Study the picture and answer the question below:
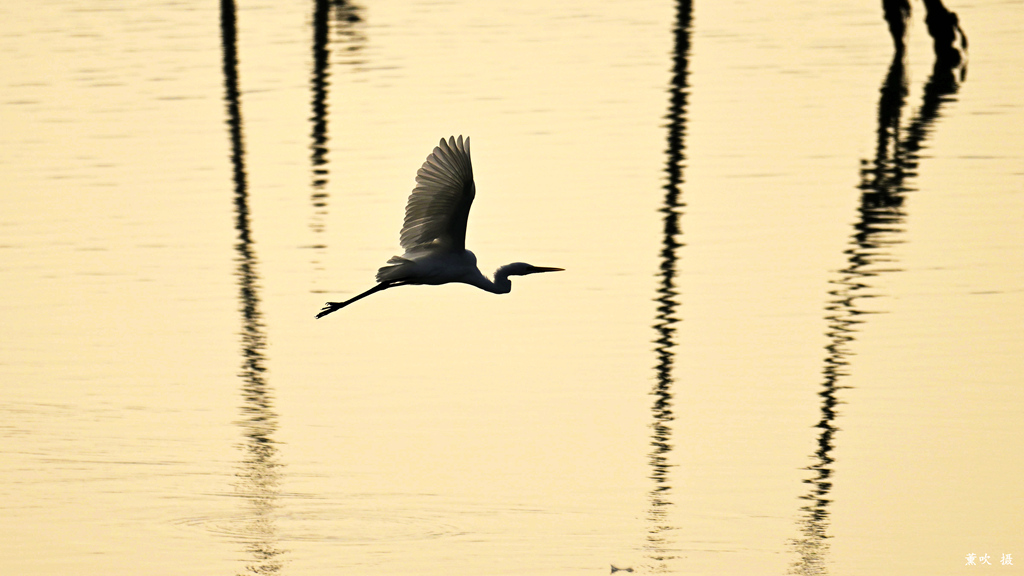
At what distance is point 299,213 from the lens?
14.4m

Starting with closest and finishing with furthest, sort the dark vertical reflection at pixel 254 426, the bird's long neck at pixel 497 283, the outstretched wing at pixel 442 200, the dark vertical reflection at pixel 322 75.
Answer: the outstretched wing at pixel 442 200 → the dark vertical reflection at pixel 254 426 → the bird's long neck at pixel 497 283 → the dark vertical reflection at pixel 322 75

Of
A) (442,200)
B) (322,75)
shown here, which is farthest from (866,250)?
Answer: (322,75)

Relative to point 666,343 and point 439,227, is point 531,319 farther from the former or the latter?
point 439,227

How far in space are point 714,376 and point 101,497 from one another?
3722 millimetres

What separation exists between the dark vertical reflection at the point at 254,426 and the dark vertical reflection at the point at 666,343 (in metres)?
1.83

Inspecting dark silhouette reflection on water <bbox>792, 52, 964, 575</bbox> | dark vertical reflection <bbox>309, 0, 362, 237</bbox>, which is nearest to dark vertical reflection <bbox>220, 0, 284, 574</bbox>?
dark vertical reflection <bbox>309, 0, 362, 237</bbox>

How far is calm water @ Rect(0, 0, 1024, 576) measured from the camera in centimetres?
842

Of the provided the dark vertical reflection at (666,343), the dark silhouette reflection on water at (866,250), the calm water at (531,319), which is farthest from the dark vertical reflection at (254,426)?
the dark silhouette reflection on water at (866,250)

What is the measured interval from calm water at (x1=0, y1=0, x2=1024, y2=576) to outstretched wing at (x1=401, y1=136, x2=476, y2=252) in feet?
4.07

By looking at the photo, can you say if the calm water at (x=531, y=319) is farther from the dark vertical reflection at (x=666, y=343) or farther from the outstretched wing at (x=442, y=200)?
the outstretched wing at (x=442, y=200)

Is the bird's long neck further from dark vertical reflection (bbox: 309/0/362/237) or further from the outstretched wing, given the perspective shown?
dark vertical reflection (bbox: 309/0/362/237)

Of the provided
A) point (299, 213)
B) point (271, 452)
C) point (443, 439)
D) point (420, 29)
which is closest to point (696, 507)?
point (443, 439)

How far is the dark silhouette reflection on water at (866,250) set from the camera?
27.6 ft

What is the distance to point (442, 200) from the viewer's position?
335 inches
